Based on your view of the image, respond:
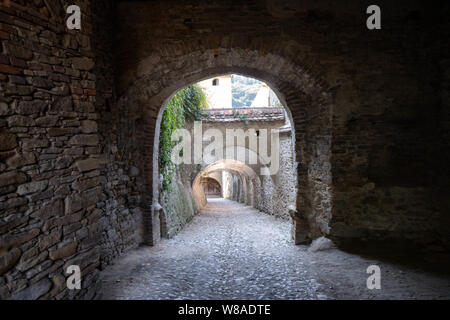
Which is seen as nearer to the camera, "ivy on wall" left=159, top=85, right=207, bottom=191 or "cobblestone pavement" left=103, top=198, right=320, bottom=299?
"cobblestone pavement" left=103, top=198, right=320, bottom=299

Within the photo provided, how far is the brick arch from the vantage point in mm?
4457

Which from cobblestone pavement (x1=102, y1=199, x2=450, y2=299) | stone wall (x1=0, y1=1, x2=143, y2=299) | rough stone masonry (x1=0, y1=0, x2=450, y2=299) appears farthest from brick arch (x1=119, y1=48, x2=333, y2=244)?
stone wall (x1=0, y1=1, x2=143, y2=299)

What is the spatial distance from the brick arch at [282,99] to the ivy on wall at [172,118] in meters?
0.74

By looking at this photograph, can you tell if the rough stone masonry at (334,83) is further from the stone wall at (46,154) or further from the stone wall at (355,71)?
the stone wall at (46,154)

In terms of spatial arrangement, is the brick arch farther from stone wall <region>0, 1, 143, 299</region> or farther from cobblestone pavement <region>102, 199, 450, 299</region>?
stone wall <region>0, 1, 143, 299</region>

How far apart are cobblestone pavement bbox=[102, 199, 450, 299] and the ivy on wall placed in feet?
6.35

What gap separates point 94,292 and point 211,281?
5.61 feet

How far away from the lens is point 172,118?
6.78 meters

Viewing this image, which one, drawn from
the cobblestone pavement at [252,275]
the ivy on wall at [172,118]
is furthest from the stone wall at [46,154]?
the ivy on wall at [172,118]

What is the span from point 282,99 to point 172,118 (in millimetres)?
3181

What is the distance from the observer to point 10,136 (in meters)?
2.19

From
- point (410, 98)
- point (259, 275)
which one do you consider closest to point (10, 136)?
point (259, 275)

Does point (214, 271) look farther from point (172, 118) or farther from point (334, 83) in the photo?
point (172, 118)

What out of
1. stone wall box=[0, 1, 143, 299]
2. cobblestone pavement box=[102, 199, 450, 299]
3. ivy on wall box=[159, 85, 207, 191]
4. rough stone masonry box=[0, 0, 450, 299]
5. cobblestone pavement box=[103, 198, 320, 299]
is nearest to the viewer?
stone wall box=[0, 1, 143, 299]
